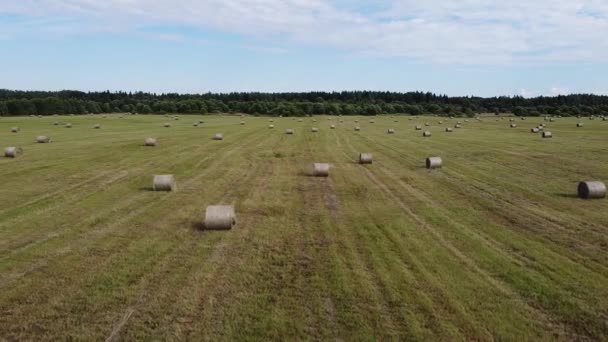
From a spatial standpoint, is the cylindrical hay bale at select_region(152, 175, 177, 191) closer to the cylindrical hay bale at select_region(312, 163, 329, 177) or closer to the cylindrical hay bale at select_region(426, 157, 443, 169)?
the cylindrical hay bale at select_region(312, 163, 329, 177)

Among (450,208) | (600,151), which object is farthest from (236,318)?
(600,151)

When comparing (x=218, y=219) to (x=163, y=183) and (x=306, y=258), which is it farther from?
(x=163, y=183)

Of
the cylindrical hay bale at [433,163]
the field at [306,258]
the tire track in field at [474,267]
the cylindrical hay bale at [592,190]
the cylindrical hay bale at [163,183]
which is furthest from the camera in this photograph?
the cylindrical hay bale at [433,163]

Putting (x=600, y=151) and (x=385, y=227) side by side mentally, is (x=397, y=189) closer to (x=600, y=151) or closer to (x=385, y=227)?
(x=385, y=227)

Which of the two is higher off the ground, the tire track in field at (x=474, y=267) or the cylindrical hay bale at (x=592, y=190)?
the cylindrical hay bale at (x=592, y=190)

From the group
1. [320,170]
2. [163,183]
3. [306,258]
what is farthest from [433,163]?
[306,258]

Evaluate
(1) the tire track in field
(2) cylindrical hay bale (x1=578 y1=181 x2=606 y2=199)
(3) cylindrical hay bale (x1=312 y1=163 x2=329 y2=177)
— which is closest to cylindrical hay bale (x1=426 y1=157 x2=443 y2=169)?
(3) cylindrical hay bale (x1=312 y1=163 x2=329 y2=177)

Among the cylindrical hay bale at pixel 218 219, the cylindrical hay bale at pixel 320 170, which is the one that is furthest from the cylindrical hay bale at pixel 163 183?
the cylindrical hay bale at pixel 320 170

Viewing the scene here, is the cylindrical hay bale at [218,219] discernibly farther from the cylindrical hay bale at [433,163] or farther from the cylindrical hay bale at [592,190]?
the cylindrical hay bale at [433,163]
